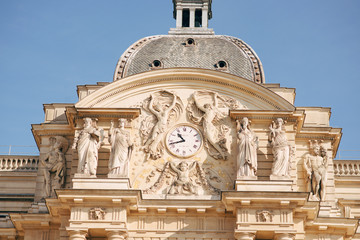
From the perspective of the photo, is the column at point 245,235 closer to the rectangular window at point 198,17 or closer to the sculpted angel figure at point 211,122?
the sculpted angel figure at point 211,122

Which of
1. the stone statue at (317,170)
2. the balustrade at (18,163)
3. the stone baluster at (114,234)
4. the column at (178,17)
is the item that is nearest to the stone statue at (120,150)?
the stone baluster at (114,234)

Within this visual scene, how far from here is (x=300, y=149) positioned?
31.5 meters

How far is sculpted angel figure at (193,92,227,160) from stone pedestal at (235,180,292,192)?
1699mm

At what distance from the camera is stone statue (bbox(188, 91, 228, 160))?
30.9 m

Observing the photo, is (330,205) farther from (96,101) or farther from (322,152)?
(96,101)

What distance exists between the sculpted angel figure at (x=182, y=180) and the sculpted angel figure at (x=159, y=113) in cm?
86

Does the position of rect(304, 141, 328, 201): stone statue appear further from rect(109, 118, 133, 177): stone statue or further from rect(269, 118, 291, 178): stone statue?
rect(109, 118, 133, 177): stone statue

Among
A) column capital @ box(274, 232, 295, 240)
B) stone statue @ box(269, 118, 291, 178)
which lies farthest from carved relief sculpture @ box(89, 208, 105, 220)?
stone statue @ box(269, 118, 291, 178)

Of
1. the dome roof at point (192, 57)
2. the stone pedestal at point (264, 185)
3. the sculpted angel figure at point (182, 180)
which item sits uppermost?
the dome roof at point (192, 57)

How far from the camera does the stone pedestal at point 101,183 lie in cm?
2930

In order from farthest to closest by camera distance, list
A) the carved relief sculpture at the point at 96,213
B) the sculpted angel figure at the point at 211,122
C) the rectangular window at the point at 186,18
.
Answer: the rectangular window at the point at 186,18
the sculpted angel figure at the point at 211,122
the carved relief sculpture at the point at 96,213

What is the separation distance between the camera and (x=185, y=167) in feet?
100

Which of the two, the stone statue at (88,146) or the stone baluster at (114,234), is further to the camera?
the stone statue at (88,146)

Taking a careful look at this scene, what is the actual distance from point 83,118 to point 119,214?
4.03 metres
